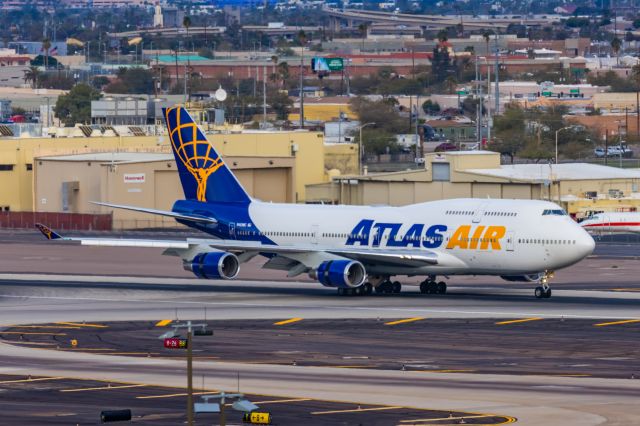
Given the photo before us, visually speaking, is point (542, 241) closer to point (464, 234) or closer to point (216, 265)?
point (464, 234)

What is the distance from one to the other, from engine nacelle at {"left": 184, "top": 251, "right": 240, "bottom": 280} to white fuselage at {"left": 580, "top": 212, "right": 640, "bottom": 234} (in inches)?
2115

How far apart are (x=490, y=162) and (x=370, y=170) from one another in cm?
4377

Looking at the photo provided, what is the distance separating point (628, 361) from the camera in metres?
56.7

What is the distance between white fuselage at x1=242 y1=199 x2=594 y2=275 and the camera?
77438mm

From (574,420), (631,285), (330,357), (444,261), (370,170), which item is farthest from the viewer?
(370,170)

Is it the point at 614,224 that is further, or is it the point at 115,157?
the point at 115,157

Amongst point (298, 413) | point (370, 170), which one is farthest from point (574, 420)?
point (370, 170)

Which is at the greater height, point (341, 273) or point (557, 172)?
point (557, 172)

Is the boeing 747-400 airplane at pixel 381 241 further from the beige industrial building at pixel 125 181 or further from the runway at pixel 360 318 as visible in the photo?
the beige industrial building at pixel 125 181

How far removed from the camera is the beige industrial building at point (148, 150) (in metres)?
144

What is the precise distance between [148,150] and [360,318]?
83.5m

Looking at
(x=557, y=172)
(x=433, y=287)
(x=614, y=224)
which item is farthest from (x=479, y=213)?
(x=557, y=172)

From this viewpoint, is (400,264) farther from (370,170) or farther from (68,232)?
(370,170)

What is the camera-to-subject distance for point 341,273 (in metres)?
78.6
